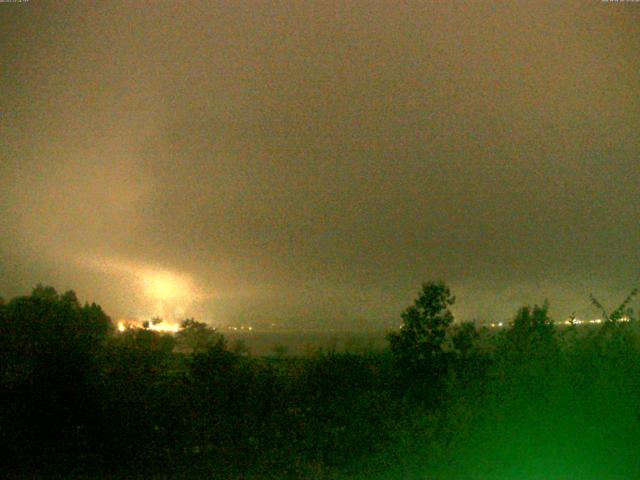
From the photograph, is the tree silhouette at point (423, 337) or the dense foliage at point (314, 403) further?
the tree silhouette at point (423, 337)

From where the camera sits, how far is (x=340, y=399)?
41.7 feet

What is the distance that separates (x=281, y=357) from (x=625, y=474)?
7.94 metres

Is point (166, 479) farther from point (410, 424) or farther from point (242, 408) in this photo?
point (410, 424)

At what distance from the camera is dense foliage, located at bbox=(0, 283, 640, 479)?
27.3ft

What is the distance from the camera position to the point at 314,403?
12758 millimetres

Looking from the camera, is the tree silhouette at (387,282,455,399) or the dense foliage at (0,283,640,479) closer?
the dense foliage at (0,283,640,479)

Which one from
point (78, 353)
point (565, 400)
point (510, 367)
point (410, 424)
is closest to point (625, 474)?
point (565, 400)

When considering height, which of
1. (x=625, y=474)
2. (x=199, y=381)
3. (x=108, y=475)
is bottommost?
(x=108, y=475)

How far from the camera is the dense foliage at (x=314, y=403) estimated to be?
8.31m

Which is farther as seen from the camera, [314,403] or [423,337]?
[423,337]

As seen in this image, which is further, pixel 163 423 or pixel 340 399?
pixel 340 399

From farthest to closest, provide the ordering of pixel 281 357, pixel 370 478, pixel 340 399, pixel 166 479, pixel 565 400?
pixel 281 357, pixel 340 399, pixel 166 479, pixel 370 478, pixel 565 400

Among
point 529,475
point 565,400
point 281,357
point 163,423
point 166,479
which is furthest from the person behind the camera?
point 281,357

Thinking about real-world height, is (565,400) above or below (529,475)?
above
